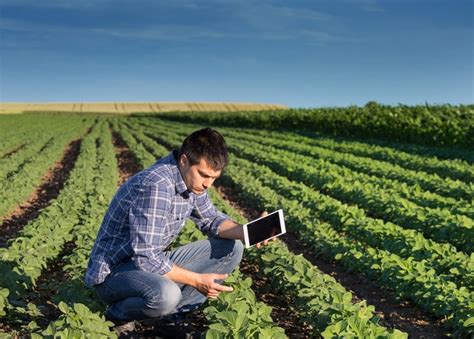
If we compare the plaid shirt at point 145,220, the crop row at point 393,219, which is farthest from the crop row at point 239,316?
the crop row at point 393,219

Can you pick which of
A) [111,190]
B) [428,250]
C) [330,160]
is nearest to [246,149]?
[330,160]

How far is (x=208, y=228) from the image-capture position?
208 inches

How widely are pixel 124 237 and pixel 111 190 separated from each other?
7858 mm

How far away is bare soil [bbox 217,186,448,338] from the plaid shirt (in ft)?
8.26

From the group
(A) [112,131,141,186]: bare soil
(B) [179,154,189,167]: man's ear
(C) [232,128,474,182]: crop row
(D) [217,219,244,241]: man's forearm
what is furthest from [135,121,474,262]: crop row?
(A) [112,131,141,186]: bare soil

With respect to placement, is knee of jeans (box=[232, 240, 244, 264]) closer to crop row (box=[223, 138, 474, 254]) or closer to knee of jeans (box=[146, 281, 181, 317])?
knee of jeans (box=[146, 281, 181, 317])

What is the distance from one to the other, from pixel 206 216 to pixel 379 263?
9.25 feet

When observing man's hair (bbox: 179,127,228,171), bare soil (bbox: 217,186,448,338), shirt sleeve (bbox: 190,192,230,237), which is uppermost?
man's hair (bbox: 179,127,228,171)

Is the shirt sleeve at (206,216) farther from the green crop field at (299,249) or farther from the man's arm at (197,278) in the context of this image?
the man's arm at (197,278)

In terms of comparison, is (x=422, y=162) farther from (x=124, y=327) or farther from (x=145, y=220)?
(x=145, y=220)

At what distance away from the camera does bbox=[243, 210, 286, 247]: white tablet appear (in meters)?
4.85

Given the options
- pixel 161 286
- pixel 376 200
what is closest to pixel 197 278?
pixel 161 286

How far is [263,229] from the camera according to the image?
4887 mm

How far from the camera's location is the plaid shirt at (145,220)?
14.5 ft
